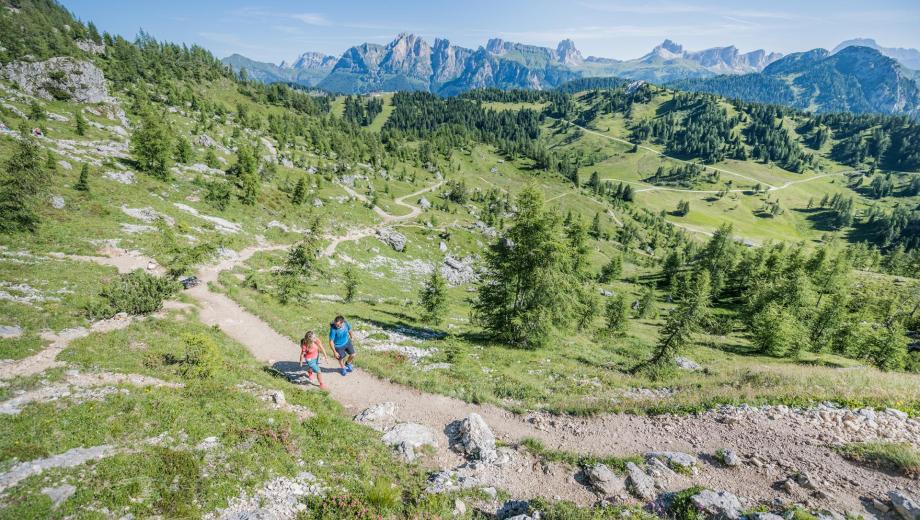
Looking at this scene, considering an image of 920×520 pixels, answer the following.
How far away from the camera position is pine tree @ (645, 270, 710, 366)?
2362cm

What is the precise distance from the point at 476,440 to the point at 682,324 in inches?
679

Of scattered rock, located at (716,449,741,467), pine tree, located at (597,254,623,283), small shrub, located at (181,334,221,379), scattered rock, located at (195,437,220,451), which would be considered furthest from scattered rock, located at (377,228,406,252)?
scattered rock, located at (716,449,741,467)

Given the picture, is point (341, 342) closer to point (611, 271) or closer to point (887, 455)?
point (887, 455)

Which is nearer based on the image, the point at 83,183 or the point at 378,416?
the point at 378,416

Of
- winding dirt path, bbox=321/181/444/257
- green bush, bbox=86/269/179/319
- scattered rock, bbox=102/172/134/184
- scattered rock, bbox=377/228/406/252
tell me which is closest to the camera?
green bush, bbox=86/269/179/319

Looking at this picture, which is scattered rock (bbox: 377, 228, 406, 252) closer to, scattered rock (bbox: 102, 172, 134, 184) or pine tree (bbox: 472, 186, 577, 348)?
scattered rock (bbox: 102, 172, 134, 184)

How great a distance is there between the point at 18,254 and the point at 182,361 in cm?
2092

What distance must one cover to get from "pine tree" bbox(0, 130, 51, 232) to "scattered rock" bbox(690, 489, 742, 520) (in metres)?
46.3

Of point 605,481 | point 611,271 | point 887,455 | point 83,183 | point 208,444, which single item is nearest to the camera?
point 208,444

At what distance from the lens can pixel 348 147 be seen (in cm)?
14012

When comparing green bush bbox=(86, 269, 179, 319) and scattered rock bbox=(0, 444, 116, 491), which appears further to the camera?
green bush bbox=(86, 269, 179, 319)

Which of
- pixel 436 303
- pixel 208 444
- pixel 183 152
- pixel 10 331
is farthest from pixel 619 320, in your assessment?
pixel 183 152

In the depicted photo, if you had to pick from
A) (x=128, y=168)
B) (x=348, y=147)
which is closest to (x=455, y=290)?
(x=128, y=168)

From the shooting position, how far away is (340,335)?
63.8ft
